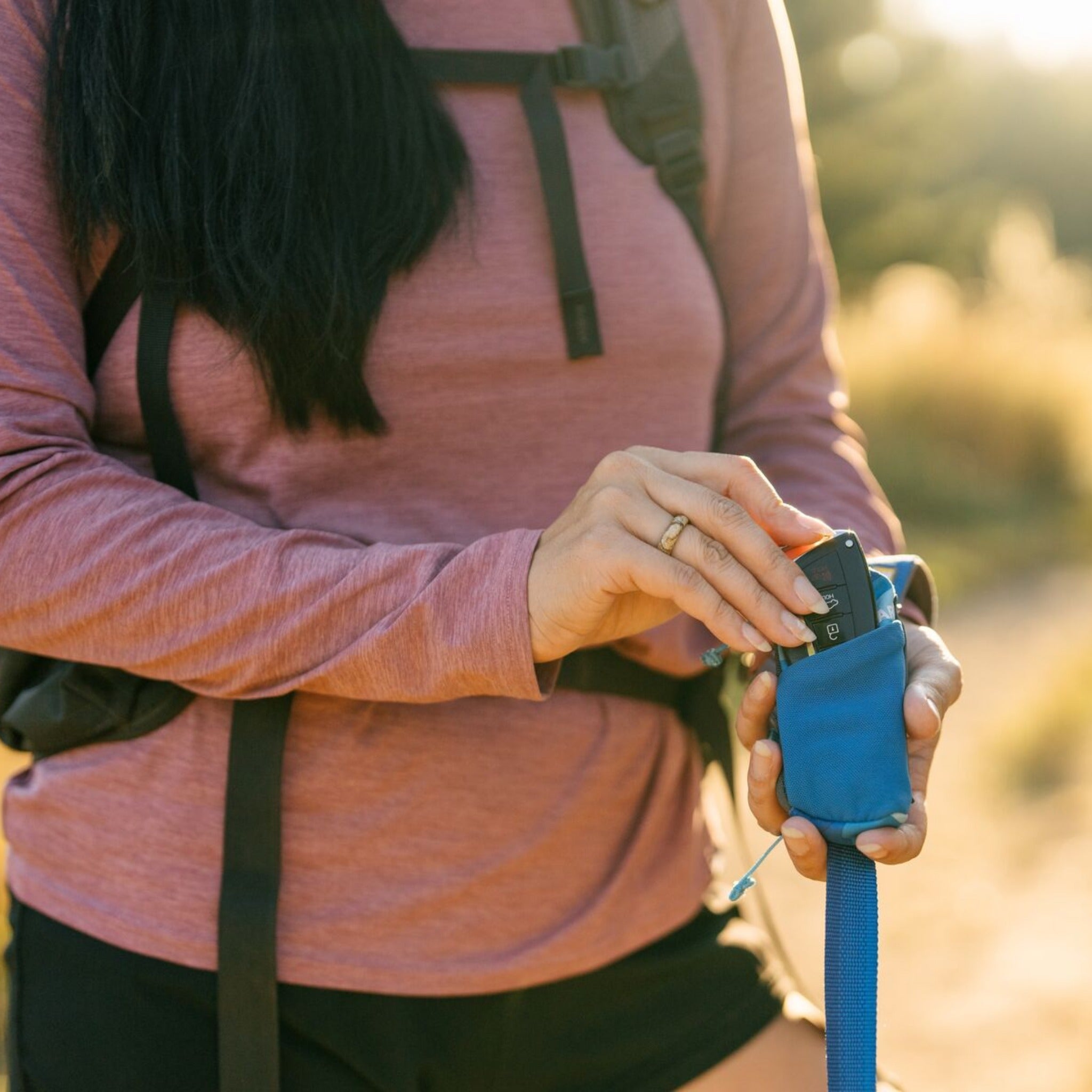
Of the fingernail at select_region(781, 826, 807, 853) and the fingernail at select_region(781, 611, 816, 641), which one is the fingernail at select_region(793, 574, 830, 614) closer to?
the fingernail at select_region(781, 611, 816, 641)

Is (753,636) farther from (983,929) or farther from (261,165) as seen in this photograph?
(983,929)

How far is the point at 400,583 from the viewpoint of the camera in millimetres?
1182

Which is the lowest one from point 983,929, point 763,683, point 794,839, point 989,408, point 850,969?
point 983,929

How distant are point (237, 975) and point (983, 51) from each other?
3780 cm

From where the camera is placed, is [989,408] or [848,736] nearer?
[848,736]

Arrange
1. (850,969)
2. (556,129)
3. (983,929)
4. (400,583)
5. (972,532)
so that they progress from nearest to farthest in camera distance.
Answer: (850,969) < (400,583) < (556,129) < (983,929) < (972,532)

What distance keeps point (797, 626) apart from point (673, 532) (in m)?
0.13

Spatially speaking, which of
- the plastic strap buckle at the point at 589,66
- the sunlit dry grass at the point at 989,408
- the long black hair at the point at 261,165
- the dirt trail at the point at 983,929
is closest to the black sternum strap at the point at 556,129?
the plastic strap buckle at the point at 589,66

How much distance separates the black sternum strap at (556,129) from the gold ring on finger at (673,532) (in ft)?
1.15

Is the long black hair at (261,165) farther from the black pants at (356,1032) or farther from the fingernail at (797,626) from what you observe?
the black pants at (356,1032)

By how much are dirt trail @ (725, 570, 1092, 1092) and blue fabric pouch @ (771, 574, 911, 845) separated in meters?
2.50

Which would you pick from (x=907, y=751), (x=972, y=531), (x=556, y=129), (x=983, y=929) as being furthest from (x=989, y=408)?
(x=907, y=751)

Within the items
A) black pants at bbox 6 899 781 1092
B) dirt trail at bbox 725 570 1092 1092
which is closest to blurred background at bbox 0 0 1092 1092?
dirt trail at bbox 725 570 1092 1092

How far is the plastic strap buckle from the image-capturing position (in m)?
1.40
